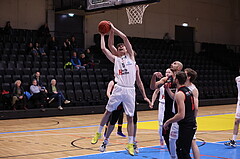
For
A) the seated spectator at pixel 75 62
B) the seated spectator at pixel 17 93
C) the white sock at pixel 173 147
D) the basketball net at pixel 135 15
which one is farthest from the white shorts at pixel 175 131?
the seated spectator at pixel 75 62

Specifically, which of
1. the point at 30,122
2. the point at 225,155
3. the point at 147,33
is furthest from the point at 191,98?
the point at 147,33

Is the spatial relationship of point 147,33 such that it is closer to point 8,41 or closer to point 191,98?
point 8,41

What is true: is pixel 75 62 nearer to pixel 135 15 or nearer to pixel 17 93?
pixel 17 93

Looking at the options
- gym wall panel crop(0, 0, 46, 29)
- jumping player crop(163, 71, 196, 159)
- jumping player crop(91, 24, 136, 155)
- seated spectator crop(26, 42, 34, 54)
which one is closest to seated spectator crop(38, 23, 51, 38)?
gym wall panel crop(0, 0, 46, 29)

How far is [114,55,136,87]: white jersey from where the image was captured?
6.20m

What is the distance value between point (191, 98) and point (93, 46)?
1632 cm

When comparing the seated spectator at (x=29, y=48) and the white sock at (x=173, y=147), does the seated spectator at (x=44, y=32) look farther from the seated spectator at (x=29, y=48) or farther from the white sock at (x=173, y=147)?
the white sock at (x=173, y=147)

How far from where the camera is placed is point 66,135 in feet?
32.8

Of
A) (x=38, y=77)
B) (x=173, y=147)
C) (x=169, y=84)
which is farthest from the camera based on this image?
(x=38, y=77)

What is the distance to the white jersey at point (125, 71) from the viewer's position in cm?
620

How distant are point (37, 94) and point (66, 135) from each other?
14.8 ft

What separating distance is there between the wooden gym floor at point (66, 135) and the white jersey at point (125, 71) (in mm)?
2011

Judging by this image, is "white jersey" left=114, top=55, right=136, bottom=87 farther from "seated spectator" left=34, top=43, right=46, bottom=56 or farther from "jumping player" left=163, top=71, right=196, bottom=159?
"seated spectator" left=34, top=43, right=46, bottom=56

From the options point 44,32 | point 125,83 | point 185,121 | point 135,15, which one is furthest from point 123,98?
point 44,32
